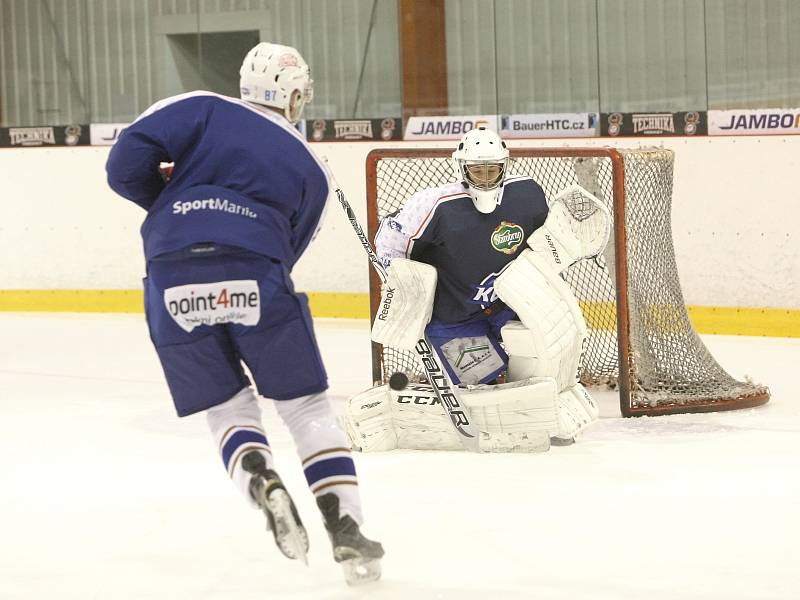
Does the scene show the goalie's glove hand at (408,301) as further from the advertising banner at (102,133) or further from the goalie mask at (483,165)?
the advertising banner at (102,133)

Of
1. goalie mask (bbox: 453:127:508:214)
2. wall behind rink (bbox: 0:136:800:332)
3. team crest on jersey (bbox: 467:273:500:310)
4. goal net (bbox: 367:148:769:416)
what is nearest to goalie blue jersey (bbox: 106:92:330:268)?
goalie mask (bbox: 453:127:508:214)

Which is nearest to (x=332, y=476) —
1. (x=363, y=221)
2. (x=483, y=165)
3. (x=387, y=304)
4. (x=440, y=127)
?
(x=387, y=304)

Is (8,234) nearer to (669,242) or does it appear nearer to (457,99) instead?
(457,99)

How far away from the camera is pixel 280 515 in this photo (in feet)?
7.70

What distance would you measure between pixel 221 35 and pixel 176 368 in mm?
6000

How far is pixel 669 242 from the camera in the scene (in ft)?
15.9

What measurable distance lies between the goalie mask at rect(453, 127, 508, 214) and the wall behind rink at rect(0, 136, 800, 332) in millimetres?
2137

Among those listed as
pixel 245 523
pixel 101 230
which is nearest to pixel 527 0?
pixel 101 230

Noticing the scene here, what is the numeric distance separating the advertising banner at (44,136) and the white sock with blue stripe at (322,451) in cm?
548

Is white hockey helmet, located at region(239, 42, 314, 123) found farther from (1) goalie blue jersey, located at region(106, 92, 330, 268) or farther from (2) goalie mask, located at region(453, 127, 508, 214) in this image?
(2) goalie mask, located at region(453, 127, 508, 214)

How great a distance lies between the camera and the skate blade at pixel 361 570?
2.53 meters

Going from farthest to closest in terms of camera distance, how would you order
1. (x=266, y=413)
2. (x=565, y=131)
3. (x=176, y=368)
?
(x=565, y=131) < (x=266, y=413) < (x=176, y=368)

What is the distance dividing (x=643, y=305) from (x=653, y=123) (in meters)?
2.27

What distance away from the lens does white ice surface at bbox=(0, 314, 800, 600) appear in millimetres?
2604
